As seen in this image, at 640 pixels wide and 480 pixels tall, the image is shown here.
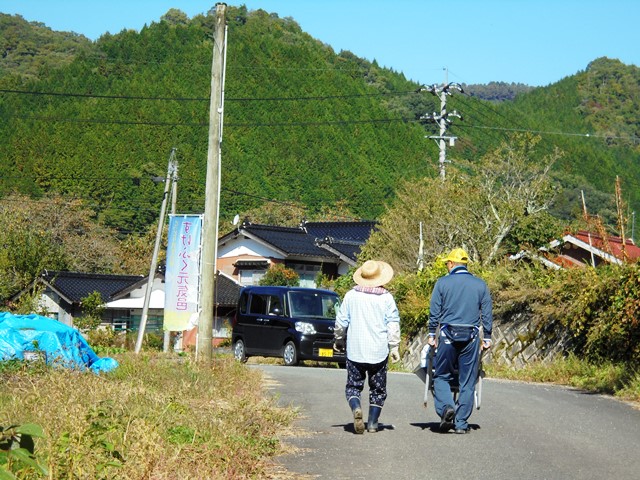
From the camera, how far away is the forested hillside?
224ft

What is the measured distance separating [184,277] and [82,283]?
32.7 m

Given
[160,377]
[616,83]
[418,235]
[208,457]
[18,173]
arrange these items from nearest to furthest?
1. [208,457]
2. [160,377]
3. [418,235]
4. [18,173]
5. [616,83]

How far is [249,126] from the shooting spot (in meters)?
82.1

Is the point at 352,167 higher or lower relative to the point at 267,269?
higher

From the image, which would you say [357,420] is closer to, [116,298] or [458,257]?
[458,257]

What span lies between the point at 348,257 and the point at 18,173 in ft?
108

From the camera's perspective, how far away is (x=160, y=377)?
12.0 metres

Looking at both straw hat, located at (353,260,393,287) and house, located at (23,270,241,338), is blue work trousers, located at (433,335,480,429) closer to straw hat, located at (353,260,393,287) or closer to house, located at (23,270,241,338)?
straw hat, located at (353,260,393,287)

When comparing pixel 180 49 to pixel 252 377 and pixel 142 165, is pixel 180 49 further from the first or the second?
pixel 252 377

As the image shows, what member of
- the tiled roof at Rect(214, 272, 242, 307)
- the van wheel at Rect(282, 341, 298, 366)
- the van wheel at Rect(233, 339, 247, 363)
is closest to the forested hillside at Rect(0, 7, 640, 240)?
the tiled roof at Rect(214, 272, 242, 307)

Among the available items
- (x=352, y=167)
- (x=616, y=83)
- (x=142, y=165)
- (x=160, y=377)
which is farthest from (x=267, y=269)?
(x=616, y=83)

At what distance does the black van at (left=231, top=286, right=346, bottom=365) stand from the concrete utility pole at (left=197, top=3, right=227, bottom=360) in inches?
336

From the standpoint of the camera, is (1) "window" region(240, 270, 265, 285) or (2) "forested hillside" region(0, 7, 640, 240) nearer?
(1) "window" region(240, 270, 265, 285)

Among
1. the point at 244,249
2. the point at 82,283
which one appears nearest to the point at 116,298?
the point at 82,283
